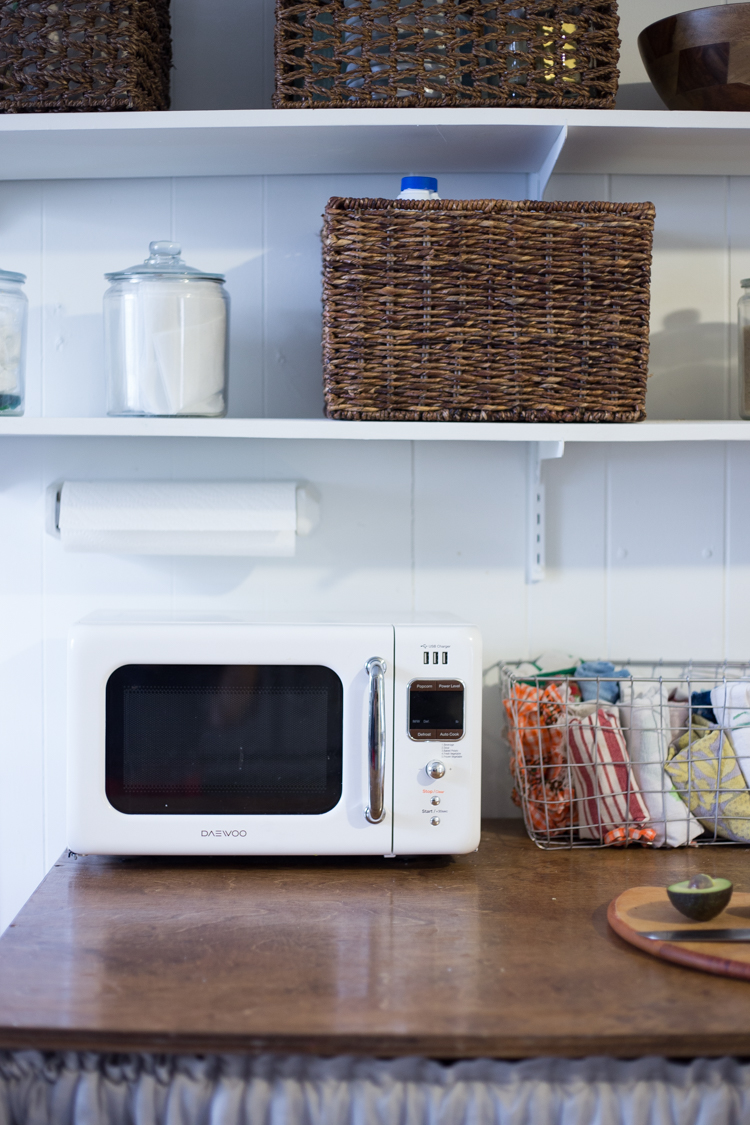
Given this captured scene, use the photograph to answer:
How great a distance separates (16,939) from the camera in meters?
1.00

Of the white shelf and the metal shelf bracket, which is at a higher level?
the white shelf

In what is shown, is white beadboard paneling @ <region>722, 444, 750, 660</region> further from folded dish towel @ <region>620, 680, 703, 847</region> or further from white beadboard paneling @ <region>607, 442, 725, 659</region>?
folded dish towel @ <region>620, 680, 703, 847</region>

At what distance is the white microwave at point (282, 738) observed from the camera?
3.79 feet

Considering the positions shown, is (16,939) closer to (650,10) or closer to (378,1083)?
(378,1083)

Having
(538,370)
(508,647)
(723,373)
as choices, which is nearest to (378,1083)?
(508,647)

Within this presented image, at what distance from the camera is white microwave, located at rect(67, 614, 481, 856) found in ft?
3.79

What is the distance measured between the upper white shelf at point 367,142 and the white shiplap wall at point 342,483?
53mm

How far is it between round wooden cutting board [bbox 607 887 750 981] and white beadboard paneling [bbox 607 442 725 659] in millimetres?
434

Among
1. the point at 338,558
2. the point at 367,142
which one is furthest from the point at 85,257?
the point at 338,558

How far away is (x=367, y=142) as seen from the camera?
121cm

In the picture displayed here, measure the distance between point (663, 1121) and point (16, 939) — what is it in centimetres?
68

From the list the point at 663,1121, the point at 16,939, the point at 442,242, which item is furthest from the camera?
the point at 442,242

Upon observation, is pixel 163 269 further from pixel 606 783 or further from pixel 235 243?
pixel 606 783

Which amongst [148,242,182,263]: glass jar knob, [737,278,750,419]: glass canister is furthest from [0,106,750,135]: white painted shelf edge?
[737,278,750,419]: glass canister
